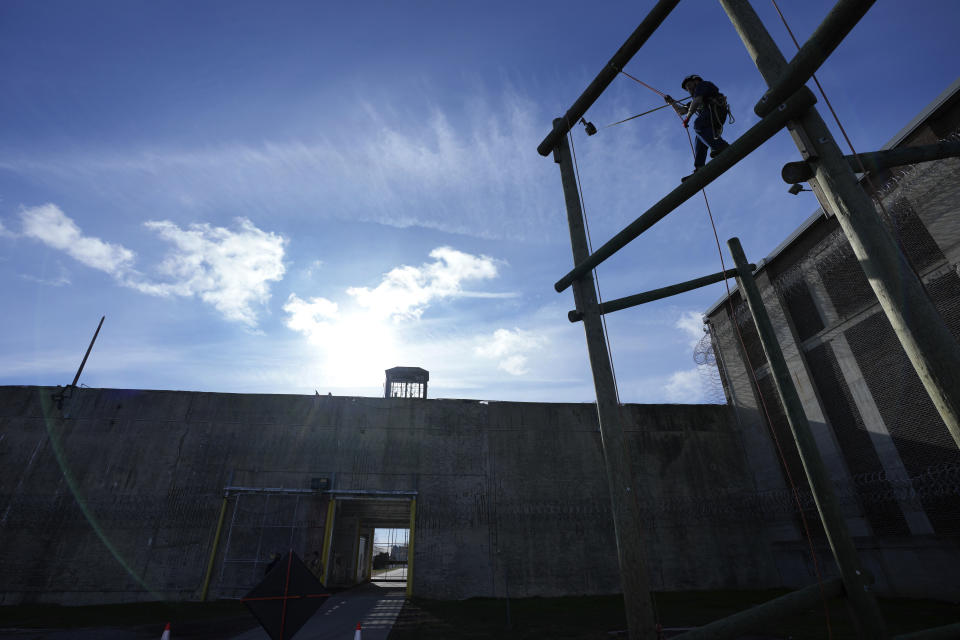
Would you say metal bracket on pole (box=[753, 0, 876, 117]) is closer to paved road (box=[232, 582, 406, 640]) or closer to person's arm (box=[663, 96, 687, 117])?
person's arm (box=[663, 96, 687, 117])

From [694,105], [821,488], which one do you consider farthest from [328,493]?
[694,105]

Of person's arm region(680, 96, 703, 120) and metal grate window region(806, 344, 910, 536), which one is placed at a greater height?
person's arm region(680, 96, 703, 120)

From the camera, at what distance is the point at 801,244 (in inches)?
631

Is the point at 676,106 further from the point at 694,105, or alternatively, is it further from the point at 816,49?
the point at 816,49

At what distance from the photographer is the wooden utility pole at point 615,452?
149 inches

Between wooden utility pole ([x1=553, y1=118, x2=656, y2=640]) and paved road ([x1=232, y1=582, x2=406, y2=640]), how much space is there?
690 cm

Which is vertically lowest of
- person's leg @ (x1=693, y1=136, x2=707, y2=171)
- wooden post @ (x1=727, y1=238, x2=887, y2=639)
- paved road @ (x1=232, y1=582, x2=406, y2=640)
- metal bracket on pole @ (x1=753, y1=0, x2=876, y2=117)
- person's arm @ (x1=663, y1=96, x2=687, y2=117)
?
paved road @ (x1=232, y1=582, x2=406, y2=640)

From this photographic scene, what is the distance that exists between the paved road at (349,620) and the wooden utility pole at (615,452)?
22.6 ft

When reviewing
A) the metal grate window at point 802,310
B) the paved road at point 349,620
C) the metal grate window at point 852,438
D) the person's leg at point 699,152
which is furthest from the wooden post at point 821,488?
the metal grate window at point 802,310

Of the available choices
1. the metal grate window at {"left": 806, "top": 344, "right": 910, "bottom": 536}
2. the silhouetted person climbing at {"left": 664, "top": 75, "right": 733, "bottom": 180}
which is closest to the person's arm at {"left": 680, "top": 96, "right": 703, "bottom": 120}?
the silhouetted person climbing at {"left": 664, "top": 75, "right": 733, "bottom": 180}

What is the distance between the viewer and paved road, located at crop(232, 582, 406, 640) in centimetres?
898

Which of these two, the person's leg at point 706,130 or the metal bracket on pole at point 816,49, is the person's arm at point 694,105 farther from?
the metal bracket on pole at point 816,49

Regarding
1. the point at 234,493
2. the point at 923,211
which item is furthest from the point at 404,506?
the point at 923,211

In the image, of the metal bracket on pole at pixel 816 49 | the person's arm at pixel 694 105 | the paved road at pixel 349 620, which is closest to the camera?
the metal bracket on pole at pixel 816 49
